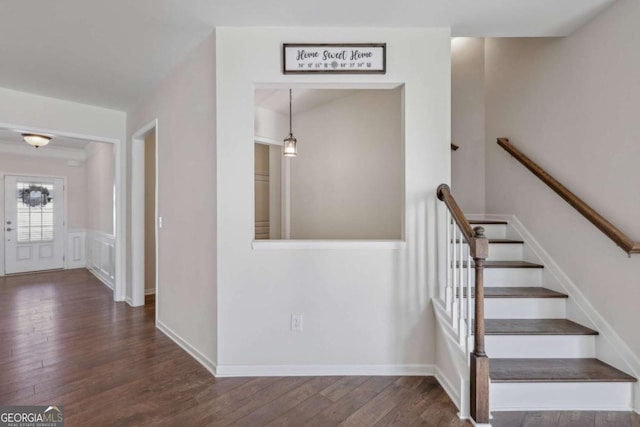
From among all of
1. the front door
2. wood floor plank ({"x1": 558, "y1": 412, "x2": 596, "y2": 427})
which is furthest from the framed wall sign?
the front door

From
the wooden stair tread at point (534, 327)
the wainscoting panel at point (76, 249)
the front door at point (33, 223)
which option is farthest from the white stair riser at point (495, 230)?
the front door at point (33, 223)

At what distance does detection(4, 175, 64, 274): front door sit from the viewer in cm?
545

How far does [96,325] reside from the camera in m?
3.07

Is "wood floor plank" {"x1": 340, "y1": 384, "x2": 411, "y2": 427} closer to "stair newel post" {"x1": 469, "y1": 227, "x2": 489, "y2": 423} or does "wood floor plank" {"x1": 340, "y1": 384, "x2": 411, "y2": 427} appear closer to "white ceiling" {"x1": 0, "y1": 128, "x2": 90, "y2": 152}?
"stair newel post" {"x1": 469, "y1": 227, "x2": 489, "y2": 423}

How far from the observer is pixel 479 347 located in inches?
65.6

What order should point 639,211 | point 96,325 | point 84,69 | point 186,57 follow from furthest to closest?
point 96,325
point 84,69
point 186,57
point 639,211

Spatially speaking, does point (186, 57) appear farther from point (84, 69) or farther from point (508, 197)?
point (508, 197)

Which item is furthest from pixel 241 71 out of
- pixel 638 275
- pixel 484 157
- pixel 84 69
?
pixel 638 275

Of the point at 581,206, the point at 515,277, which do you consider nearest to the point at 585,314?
the point at 515,277

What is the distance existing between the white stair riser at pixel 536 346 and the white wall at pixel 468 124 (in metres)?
1.51

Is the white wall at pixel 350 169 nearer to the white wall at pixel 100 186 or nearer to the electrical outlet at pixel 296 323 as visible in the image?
the electrical outlet at pixel 296 323

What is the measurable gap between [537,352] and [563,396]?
10.3 inches

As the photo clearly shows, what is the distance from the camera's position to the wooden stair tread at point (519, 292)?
2.15 meters

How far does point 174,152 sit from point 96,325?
1993 mm
